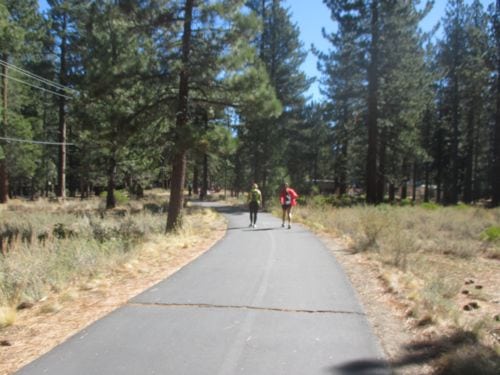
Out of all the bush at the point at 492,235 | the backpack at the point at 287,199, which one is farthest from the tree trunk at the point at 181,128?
the bush at the point at 492,235

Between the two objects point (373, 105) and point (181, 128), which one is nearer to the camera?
point (181, 128)

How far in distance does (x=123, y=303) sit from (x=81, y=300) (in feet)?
2.67

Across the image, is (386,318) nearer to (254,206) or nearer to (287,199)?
(287,199)

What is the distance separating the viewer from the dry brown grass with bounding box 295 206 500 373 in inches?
199

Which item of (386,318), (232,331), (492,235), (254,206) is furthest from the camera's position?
(254,206)

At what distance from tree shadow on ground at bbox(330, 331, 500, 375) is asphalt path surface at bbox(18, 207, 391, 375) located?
31 mm

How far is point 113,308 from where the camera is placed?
6.30 m

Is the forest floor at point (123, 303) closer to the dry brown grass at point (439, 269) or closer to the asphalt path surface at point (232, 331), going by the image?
the dry brown grass at point (439, 269)

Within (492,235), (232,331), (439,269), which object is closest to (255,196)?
(439,269)

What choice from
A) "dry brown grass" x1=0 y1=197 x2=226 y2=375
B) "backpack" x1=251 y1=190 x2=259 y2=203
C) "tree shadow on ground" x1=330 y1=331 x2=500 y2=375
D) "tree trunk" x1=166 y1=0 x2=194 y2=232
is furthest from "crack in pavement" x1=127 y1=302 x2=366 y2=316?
"backpack" x1=251 y1=190 x2=259 y2=203

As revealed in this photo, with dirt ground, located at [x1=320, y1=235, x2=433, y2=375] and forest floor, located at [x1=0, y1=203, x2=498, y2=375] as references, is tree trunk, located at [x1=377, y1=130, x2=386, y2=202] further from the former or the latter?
dirt ground, located at [x1=320, y1=235, x2=433, y2=375]

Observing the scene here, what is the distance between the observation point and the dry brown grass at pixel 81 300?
4.98m

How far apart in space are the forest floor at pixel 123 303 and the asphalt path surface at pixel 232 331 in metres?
0.21

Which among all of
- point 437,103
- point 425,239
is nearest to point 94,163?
point 425,239
